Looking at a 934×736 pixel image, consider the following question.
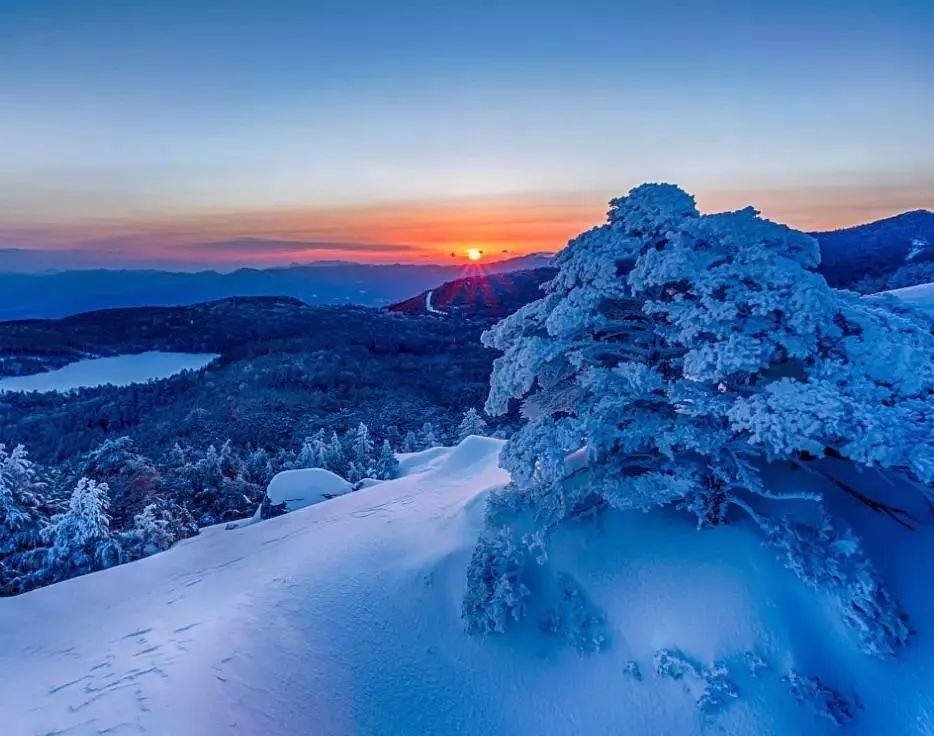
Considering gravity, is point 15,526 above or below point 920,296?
below

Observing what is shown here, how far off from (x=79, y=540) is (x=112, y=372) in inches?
3006

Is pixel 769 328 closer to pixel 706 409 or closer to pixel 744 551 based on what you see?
pixel 706 409

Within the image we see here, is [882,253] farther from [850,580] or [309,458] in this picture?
[850,580]

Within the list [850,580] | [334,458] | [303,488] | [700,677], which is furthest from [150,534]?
[850,580]

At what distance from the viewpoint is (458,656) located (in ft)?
29.6

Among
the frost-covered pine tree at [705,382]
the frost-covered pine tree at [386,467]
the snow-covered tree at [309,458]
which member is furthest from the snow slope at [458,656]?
the snow-covered tree at [309,458]

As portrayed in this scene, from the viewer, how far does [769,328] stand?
8.24 meters

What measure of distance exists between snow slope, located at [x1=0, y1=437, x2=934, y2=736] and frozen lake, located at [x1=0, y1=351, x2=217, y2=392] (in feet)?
235

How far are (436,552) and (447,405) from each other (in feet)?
145

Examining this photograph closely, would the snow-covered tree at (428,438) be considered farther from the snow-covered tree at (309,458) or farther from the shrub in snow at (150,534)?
the shrub in snow at (150,534)

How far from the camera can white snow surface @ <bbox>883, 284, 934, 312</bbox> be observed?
41.0ft

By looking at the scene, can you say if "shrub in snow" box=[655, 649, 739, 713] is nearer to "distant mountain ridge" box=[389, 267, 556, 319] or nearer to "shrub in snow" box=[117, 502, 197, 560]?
"shrub in snow" box=[117, 502, 197, 560]

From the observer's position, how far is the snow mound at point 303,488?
18.4 meters

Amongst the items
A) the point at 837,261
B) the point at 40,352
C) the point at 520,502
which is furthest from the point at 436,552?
the point at 837,261
